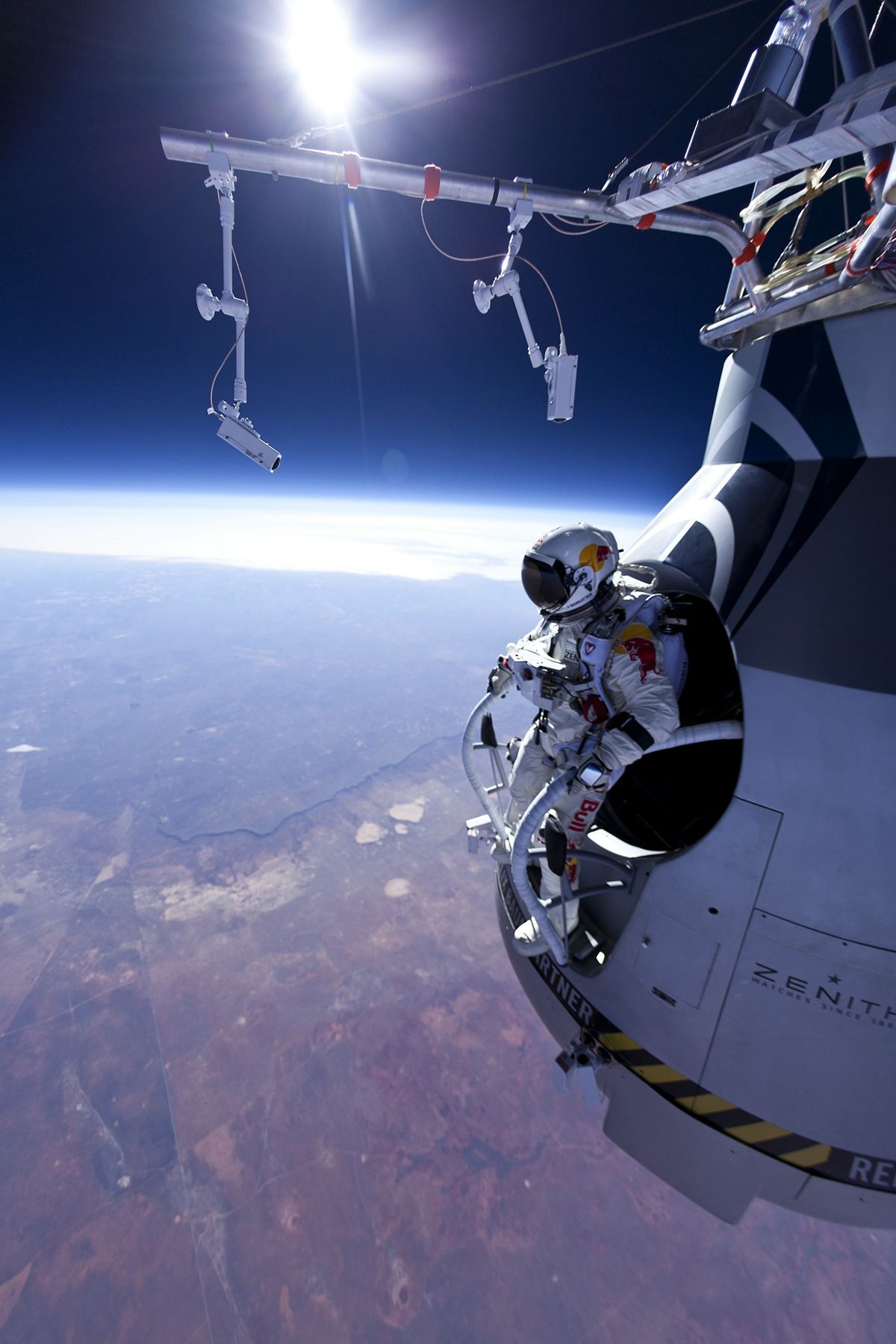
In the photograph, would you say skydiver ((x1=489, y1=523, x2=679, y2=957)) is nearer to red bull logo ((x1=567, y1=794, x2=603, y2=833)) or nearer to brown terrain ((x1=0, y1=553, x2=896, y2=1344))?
red bull logo ((x1=567, y1=794, x2=603, y2=833))

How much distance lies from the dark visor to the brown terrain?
4.52 m

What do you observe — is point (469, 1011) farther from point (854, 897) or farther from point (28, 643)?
point (28, 643)

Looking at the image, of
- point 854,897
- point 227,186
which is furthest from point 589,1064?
point 227,186

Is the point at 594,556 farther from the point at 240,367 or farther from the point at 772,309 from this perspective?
the point at 240,367

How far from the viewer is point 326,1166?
39.8 ft

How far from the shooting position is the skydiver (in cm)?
257

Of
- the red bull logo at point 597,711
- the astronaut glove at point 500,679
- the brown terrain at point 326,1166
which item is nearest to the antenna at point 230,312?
the astronaut glove at point 500,679

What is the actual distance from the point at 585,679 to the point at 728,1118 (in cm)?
238

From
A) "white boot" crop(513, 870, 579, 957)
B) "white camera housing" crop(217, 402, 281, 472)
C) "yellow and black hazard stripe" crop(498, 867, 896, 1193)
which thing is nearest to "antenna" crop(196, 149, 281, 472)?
"white camera housing" crop(217, 402, 281, 472)

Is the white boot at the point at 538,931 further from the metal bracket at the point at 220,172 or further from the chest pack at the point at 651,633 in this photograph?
the metal bracket at the point at 220,172

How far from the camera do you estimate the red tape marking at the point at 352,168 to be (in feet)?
9.81

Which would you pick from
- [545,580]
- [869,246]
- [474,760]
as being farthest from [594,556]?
[474,760]

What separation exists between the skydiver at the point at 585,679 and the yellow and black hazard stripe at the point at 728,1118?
55 cm

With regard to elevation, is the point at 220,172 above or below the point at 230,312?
above
